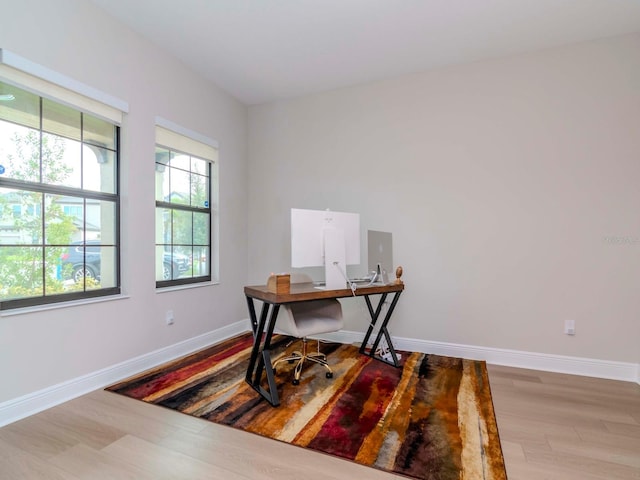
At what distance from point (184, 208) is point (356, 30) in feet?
7.28

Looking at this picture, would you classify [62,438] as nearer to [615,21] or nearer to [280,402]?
[280,402]

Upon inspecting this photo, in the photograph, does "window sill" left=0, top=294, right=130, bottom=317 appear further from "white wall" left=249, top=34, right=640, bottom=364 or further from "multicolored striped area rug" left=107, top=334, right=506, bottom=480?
"white wall" left=249, top=34, right=640, bottom=364

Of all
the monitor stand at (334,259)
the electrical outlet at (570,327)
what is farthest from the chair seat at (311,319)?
the electrical outlet at (570,327)

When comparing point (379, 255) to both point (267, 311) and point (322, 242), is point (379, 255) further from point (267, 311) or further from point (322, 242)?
point (267, 311)

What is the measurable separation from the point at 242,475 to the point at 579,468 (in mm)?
1615

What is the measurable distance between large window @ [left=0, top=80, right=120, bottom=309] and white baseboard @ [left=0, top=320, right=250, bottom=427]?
0.57 metres

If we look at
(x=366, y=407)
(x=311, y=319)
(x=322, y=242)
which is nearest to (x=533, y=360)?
(x=366, y=407)

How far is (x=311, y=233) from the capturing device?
97.7 inches

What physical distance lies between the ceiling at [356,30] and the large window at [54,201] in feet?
2.98

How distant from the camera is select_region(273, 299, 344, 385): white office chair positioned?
2.46 metres

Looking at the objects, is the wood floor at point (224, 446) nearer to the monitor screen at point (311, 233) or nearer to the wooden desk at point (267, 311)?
the wooden desk at point (267, 311)

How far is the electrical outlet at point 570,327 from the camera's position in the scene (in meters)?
2.75

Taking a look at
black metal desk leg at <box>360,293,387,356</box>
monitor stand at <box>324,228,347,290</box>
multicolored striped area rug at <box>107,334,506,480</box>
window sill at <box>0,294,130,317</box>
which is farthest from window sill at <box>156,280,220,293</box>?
black metal desk leg at <box>360,293,387,356</box>

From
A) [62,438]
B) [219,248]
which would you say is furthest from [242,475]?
[219,248]
